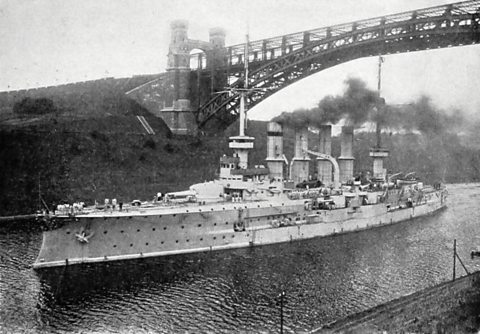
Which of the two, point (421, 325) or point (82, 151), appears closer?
point (421, 325)

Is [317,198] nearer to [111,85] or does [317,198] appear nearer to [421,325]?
[421,325]

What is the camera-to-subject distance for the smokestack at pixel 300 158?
38719 mm

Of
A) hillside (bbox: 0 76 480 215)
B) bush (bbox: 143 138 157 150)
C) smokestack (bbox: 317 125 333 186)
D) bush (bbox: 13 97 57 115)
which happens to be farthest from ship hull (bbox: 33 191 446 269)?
bush (bbox: 13 97 57 115)

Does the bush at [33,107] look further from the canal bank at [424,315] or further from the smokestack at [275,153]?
the canal bank at [424,315]

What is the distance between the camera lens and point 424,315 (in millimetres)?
13836

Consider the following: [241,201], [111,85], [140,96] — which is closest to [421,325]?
[241,201]

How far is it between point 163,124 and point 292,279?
29.1m

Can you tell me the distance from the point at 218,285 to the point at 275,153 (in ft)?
59.4

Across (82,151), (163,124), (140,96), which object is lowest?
(82,151)

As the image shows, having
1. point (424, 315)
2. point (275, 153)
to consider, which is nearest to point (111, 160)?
point (275, 153)

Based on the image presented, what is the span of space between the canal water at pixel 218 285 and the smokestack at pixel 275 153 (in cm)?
889

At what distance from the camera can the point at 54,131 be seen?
35.6m

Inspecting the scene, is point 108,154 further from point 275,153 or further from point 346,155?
point 346,155

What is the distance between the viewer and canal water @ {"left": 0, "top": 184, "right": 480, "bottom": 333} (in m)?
15.6
